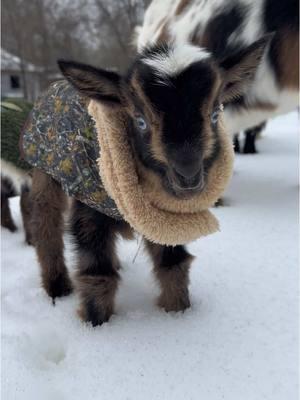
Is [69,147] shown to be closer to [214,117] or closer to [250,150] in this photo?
[214,117]

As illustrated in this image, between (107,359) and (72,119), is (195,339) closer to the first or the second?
(107,359)

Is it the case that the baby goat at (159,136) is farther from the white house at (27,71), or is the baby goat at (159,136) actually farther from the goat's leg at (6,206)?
the white house at (27,71)

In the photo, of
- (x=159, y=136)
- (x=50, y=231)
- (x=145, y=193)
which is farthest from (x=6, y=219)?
(x=159, y=136)

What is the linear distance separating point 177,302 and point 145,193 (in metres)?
0.50

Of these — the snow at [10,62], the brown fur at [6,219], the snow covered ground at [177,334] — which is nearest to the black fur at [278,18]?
the snow covered ground at [177,334]

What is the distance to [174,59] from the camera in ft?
4.16

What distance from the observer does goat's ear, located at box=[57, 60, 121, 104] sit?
1248 millimetres

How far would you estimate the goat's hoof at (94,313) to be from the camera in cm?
163

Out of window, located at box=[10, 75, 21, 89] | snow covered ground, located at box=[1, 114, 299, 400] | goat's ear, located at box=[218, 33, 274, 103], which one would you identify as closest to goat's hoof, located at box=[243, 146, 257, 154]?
snow covered ground, located at box=[1, 114, 299, 400]

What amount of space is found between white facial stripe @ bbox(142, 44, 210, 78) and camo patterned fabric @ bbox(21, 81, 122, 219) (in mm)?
408

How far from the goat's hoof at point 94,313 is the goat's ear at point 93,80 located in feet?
2.44

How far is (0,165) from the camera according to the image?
2.44 m

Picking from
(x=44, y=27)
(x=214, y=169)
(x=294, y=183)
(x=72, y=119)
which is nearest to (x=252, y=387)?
(x=214, y=169)

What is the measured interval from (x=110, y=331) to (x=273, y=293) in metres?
0.65
